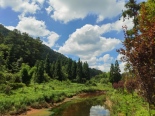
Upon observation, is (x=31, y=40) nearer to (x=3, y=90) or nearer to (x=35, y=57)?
(x=35, y=57)

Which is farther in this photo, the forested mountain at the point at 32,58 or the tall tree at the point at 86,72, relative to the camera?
the tall tree at the point at 86,72

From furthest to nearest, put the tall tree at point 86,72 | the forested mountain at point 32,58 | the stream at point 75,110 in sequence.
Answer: the tall tree at point 86,72, the forested mountain at point 32,58, the stream at point 75,110

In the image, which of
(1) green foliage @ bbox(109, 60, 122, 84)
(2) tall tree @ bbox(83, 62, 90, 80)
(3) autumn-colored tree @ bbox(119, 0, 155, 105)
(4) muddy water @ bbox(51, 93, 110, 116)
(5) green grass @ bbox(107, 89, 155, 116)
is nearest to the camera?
(3) autumn-colored tree @ bbox(119, 0, 155, 105)

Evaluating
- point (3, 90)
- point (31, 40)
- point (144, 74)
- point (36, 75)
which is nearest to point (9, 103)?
point (3, 90)

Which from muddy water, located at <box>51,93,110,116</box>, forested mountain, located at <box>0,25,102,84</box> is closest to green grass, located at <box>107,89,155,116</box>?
muddy water, located at <box>51,93,110,116</box>

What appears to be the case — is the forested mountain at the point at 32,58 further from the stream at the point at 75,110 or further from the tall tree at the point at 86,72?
the stream at the point at 75,110

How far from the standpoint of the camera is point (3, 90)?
112ft

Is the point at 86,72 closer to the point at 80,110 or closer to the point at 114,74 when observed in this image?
the point at 114,74

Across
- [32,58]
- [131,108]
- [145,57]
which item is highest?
[32,58]

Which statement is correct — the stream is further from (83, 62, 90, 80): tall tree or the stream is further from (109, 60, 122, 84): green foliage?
(83, 62, 90, 80): tall tree

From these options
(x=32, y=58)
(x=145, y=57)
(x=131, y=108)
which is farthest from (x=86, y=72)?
(x=145, y=57)

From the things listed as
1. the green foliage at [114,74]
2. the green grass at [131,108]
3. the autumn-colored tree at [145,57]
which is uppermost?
the green foliage at [114,74]

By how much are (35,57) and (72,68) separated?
18.4m

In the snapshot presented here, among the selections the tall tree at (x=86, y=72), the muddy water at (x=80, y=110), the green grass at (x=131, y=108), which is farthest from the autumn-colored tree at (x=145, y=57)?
the tall tree at (x=86, y=72)
